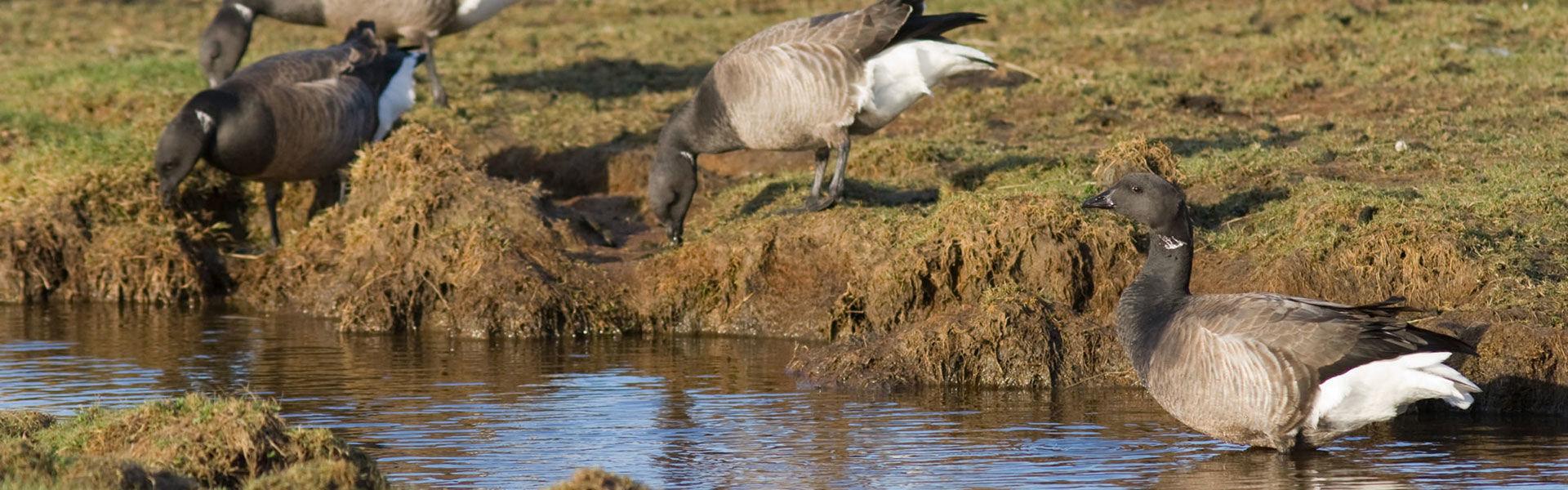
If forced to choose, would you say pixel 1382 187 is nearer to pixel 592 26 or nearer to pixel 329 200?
pixel 329 200

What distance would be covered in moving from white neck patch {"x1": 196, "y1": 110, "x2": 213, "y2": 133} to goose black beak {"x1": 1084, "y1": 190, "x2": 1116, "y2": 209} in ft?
22.6

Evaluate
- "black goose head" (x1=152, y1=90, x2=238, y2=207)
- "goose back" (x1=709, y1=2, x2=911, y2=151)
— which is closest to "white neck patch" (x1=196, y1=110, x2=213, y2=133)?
"black goose head" (x1=152, y1=90, x2=238, y2=207)

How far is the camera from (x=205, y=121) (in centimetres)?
1216

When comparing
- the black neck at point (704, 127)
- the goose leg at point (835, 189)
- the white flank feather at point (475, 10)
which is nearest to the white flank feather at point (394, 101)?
the white flank feather at point (475, 10)

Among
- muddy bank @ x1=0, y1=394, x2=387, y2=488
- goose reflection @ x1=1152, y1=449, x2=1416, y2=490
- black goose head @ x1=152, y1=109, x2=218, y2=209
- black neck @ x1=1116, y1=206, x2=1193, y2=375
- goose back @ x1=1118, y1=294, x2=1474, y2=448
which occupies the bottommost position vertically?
goose reflection @ x1=1152, y1=449, x2=1416, y2=490

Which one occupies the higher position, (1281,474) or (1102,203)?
(1102,203)

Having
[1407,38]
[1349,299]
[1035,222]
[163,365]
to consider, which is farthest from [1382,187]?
[163,365]

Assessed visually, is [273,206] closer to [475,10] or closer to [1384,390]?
[475,10]

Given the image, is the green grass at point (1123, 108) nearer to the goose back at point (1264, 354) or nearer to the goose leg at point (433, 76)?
the goose leg at point (433, 76)

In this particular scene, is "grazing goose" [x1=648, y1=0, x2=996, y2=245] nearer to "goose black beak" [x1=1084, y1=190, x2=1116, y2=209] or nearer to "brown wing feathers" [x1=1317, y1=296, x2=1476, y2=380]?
"goose black beak" [x1=1084, y1=190, x2=1116, y2=209]

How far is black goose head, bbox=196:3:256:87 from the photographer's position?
14.7m

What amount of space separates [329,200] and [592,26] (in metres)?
6.54

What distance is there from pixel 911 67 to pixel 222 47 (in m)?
6.84

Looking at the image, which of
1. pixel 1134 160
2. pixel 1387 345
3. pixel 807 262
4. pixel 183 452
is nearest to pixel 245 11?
pixel 807 262
